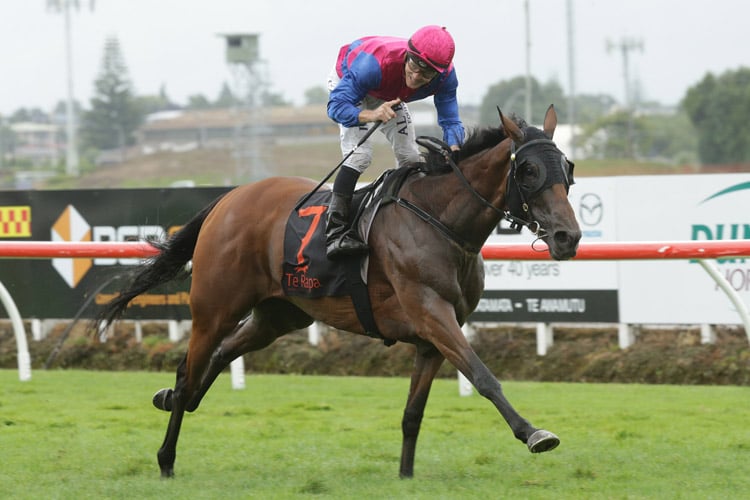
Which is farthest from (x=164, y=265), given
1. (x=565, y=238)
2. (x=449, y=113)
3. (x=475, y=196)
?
(x=565, y=238)

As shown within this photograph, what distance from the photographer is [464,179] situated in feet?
16.4

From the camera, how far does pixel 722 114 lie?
40.9m

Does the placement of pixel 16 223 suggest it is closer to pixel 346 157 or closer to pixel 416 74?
pixel 346 157

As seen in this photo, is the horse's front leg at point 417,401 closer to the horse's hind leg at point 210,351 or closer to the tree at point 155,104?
the horse's hind leg at point 210,351

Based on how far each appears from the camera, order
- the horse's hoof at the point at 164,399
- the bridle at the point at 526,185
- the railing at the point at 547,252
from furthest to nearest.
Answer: the railing at the point at 547,252 < the horse's hoof at the point at 164,399 < the bridle at the point at 526,185

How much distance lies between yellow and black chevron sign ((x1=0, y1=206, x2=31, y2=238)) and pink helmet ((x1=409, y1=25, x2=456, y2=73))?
5968mm

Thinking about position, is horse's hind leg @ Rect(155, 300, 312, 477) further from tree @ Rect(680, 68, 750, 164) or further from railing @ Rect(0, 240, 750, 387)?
tree @ Rect(680, 68, 750, 164)

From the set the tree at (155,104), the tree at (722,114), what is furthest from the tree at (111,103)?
the tree at (722,114)

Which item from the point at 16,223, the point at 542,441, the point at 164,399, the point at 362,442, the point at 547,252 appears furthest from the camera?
the point at 16,223

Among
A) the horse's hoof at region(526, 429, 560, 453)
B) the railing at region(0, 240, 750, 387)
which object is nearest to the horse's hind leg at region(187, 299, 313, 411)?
the railing at region(0, 240, 750, 387)

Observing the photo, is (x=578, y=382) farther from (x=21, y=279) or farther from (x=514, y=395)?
(x=21, y=279)

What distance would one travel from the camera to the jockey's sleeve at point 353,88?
16.5 ft

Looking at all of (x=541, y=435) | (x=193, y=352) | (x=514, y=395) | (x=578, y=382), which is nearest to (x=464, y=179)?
(x=541, y=435)

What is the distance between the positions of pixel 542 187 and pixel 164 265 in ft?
8.03
